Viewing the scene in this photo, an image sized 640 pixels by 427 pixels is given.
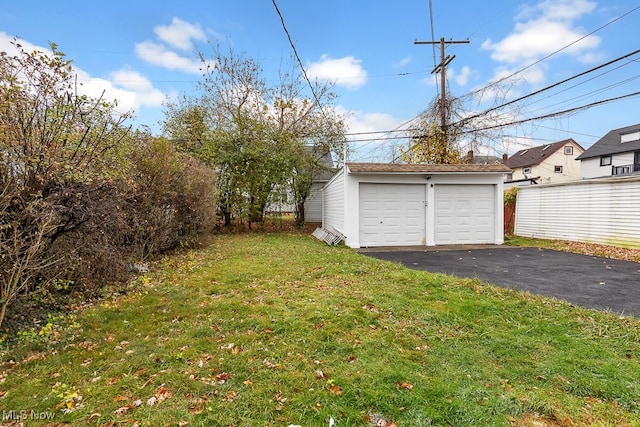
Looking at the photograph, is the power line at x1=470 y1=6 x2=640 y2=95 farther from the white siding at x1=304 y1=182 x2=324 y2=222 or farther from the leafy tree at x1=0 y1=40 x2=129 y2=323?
the leafy tree at x1=0 y1=40 x2=129 y2=323

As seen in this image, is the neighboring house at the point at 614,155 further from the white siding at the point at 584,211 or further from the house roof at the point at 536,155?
the white siding at the point at 584,211

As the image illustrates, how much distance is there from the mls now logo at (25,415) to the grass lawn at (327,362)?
1 cm

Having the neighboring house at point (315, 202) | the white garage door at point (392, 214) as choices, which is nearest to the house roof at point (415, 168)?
the white garage door at point (392, 214)

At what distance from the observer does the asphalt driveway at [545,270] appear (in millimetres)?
4746

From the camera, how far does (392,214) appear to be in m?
10.8

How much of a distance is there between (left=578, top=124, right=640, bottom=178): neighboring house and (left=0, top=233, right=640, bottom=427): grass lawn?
25.6 meters

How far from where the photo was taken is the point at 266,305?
429cm

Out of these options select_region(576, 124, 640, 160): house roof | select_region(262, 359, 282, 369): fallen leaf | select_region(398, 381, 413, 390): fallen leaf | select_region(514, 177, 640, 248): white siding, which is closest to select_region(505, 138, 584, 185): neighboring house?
select_region(576, 124, 640, 160): house roof

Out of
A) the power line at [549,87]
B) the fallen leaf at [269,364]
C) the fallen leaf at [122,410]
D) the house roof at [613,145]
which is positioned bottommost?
the fallen leaf at [122,410]

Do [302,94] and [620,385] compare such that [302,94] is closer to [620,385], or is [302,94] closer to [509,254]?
[509,254]

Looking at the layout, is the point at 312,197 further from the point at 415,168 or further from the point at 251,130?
the point at 415,168

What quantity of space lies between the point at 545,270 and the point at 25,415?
8.02 m

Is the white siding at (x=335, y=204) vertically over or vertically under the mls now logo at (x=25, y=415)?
over

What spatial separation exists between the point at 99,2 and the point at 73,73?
3.73m
